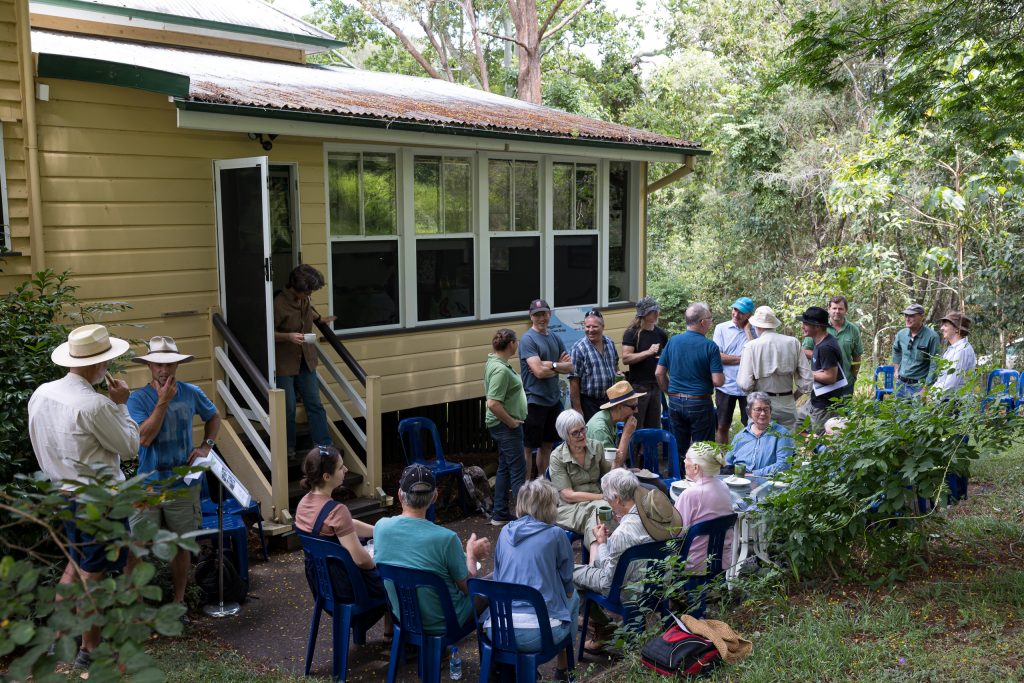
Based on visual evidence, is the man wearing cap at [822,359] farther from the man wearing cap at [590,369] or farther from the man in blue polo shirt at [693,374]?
the man wearing cap at [590,369]

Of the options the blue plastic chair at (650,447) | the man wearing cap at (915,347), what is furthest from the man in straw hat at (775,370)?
the man wearing cap at (915,347)

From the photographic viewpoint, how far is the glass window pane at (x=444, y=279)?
9.77 metres

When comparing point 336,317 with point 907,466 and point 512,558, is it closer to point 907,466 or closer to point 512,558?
point 512,558

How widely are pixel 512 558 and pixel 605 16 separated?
31.1m

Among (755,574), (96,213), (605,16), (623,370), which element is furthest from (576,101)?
(755,574)

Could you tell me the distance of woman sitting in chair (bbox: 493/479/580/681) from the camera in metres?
4.79

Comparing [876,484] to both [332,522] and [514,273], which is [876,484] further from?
[514,273]

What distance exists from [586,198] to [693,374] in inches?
146

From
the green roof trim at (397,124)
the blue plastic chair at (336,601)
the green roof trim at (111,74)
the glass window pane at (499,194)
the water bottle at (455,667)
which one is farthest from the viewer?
the glass window pane at (499,194)

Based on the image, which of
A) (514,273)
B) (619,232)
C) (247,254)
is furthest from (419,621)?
(619,232)

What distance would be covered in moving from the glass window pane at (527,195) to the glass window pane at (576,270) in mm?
487

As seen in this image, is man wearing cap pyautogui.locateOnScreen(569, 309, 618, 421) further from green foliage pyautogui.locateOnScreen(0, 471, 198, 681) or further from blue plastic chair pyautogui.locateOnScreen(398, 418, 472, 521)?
green foliage pyautogui.locateOnScreen(0, 471, 198, 681)

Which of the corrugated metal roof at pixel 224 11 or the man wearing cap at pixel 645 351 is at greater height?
the corrugated metal roof at pixel 224 11

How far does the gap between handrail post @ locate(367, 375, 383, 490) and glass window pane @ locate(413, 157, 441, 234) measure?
215 cm
